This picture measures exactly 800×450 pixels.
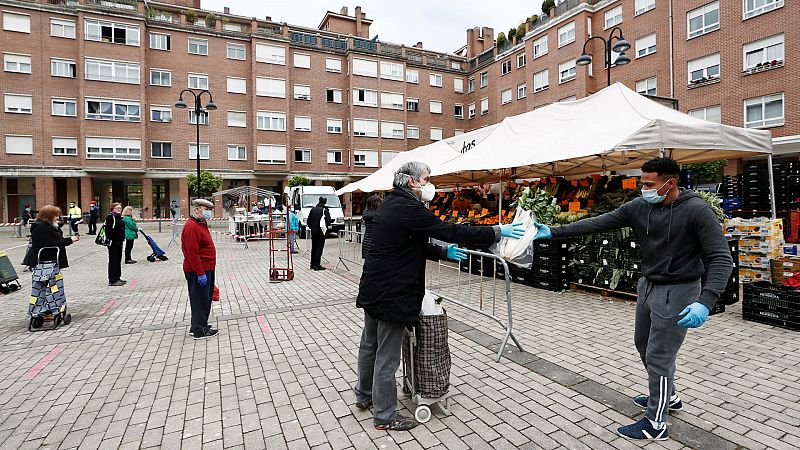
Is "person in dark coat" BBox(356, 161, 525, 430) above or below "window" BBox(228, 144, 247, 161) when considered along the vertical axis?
below

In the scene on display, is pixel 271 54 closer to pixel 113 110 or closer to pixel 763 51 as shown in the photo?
pixel 113 110

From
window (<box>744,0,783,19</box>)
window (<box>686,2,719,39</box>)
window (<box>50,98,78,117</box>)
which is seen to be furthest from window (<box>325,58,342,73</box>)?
window (<box>744,0,783,19</box>)

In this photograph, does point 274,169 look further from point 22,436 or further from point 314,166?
point 22,436

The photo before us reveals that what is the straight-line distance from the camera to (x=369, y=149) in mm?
40719

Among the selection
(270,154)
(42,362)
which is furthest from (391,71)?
(42,362)

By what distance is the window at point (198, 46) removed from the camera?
114 feet

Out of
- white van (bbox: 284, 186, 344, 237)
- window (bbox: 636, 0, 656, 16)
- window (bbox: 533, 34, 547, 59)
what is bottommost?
white van (bbox: 284, 186, 344, 237)

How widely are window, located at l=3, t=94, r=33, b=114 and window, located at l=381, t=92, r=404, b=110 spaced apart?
1095 inches

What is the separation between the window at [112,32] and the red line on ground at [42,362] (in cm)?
3505

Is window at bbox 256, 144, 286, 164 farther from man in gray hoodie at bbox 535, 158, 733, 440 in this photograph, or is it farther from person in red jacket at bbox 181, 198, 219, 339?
man in gray hoodie at bbox 535, 158, 733, 440

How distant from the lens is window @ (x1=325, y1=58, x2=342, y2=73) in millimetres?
39434

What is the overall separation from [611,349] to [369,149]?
3740 centimetres

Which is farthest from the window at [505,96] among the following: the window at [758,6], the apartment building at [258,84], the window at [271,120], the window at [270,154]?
the window at [270,154]

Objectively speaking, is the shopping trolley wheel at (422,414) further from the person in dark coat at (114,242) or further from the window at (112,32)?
the window at (112,32)
